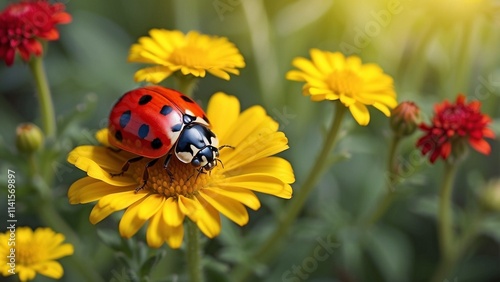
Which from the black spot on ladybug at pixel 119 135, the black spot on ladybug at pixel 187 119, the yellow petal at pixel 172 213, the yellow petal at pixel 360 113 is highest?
the yellow petal at pixel 360 113

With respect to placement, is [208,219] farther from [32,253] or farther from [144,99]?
[32,253]

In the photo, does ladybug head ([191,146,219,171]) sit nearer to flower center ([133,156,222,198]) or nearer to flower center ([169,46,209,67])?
flower center ([133,156,222,198])

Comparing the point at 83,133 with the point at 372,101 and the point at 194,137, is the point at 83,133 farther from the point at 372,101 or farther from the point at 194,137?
the point at 372,101

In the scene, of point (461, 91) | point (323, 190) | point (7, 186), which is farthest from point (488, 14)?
point (7, 186)

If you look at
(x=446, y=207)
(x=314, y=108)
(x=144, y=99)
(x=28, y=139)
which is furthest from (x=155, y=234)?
(x=314, y=108)

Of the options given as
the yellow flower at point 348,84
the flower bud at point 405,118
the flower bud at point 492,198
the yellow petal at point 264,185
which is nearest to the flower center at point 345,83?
the yellow flower at point 348,84

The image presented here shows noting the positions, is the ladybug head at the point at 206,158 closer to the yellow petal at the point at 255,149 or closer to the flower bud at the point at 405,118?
the yellow petal at the point at 255,149

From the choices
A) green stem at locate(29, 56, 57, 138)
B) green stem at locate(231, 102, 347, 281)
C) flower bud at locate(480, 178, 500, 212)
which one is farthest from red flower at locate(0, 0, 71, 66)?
flower bud at locate(480, 178, 500, 212)
